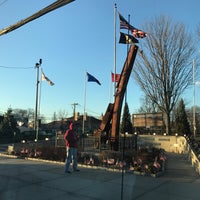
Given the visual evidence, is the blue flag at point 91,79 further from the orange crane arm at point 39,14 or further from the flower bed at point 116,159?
the orange crane arm at point 39,14

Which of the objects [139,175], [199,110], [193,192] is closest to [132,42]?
[139,175]

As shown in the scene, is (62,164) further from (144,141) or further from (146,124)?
(146,124)

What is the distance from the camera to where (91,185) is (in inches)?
349

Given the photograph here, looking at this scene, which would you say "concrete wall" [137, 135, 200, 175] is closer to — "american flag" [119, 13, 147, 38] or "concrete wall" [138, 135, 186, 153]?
"concrete wall" [138, 135, 186, 153]

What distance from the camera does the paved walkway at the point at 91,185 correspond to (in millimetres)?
7677

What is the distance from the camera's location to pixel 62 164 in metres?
13.4

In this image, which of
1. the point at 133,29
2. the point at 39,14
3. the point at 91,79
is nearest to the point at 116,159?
the point at 39,14

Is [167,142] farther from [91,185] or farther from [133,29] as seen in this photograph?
[91,185]

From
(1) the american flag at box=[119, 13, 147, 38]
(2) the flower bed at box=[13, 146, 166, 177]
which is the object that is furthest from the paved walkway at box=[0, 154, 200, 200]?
(1) the american flag at box=[119, 13, 147, 38]

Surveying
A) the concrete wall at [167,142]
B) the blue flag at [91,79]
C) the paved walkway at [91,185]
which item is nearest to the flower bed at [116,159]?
the paved walkway at [91,185]

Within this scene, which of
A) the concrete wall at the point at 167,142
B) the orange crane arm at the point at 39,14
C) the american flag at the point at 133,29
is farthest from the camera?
the concrete wall at the point at 167,142

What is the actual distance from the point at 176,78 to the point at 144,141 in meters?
6.89

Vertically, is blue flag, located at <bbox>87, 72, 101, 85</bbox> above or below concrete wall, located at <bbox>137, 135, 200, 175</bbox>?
above

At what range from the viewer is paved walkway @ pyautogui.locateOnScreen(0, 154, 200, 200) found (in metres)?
7.68
